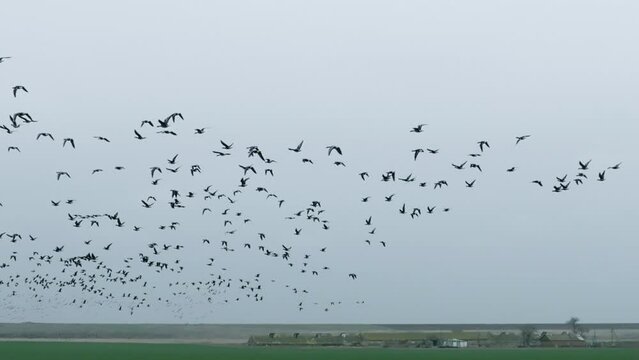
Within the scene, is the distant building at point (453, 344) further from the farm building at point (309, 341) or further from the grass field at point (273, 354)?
the grass field at point (273, 354)

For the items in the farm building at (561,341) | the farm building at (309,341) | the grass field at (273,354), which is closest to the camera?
the grass field at (273,354)

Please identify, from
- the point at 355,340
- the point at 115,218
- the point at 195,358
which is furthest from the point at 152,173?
the point at 355,340

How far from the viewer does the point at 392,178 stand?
6269 cm

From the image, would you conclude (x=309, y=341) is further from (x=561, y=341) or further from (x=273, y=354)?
(x=273, y=354)

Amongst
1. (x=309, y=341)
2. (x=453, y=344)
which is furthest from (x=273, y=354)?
(x=309, y=341)

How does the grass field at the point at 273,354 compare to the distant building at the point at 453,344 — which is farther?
the distant building at the point at 453,344

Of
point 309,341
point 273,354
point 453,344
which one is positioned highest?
point 309,341

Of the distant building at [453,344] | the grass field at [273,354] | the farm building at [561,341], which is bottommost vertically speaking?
the grass field at [273,354]

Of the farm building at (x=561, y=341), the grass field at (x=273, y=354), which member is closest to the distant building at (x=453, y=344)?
the farm building at (x=561, y=341)

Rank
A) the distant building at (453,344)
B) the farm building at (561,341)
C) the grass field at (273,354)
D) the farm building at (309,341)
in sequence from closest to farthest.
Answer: the grass field at (273,354)
the distant building at (453,344)
the farm building at (309,341)
the farm building at (561,341)

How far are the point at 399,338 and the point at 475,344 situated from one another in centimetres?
1684

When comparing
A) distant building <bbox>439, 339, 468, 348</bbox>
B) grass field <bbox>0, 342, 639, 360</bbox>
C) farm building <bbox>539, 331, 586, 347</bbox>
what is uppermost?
farm building <bbox>539, 331, 586, 347</bbox>

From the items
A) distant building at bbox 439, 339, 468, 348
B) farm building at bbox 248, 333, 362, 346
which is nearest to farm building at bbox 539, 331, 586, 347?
distant building at bbox 439, 339, 468, 348

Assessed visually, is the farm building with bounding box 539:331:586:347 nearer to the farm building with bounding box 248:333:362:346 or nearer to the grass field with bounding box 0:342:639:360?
the farm building with bounding box 248:333:362:346
